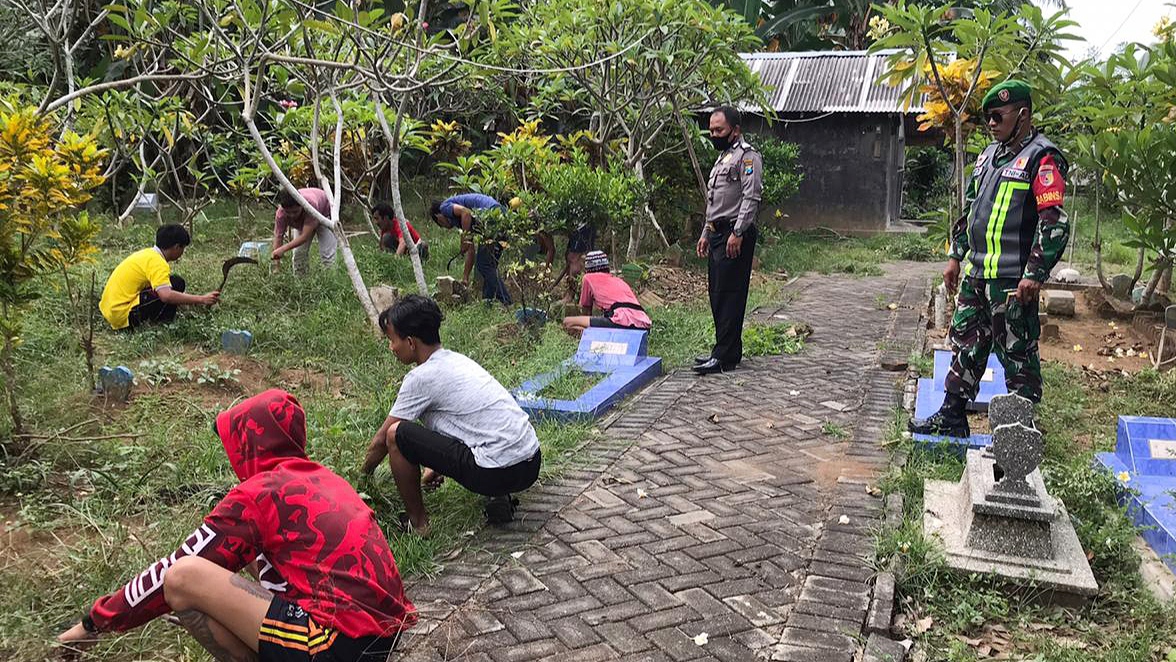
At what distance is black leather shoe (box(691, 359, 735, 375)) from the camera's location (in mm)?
6570

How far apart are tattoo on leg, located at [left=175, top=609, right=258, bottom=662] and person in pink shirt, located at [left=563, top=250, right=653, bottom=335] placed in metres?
4.85

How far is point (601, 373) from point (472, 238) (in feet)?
7.17

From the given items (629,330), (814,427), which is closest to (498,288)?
(629,330)

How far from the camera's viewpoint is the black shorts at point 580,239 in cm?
794

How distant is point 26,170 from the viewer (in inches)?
155

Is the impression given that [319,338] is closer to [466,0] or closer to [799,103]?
[466,0]

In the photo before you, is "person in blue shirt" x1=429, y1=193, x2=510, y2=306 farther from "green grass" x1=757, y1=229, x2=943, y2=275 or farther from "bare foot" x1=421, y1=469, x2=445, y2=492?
"green grass" x1=757, y1=229, x2=943, y2=275

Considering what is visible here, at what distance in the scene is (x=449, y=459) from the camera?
12.3 feet

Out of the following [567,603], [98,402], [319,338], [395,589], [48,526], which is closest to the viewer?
[395,589]

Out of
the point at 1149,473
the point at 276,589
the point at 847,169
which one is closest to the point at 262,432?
the point at 276,589

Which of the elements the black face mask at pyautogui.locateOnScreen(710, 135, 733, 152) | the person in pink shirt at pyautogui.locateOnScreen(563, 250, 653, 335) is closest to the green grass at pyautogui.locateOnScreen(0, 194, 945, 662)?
the person in pink shirt at pyautogui.locateOnScreen(563, 250, 653, 335)

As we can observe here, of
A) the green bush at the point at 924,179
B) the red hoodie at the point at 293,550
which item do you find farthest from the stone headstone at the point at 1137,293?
the green bush at the point at 924,179

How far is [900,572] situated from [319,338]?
471 cm

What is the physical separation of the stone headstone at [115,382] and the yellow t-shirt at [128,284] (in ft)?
4.73
